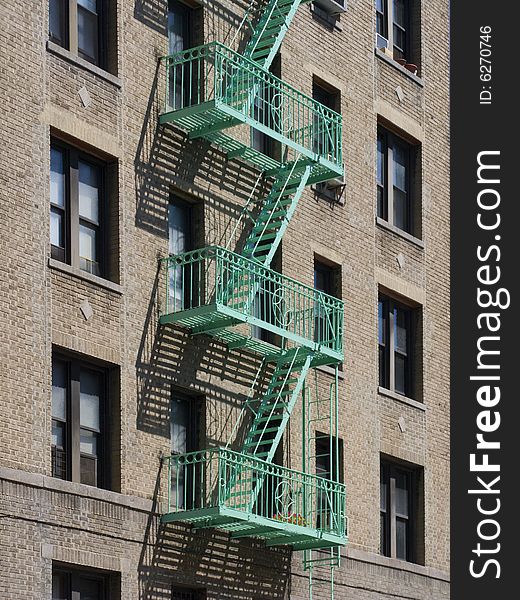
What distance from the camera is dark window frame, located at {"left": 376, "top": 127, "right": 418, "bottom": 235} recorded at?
38.1m

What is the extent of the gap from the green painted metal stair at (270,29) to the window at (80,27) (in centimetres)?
368

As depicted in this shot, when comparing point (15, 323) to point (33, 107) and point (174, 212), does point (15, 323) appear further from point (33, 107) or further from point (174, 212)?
point (174, 212)

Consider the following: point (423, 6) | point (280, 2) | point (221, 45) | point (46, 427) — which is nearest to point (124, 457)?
point (46, 427)

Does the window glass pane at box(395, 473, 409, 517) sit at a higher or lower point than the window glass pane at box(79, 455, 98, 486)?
higher

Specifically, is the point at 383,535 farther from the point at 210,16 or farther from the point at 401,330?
the point at 210,16

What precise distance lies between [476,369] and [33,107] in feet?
37.7

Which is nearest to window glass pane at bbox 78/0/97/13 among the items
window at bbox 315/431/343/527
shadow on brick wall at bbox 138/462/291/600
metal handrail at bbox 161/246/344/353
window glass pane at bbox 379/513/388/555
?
metal handrail at bbox 161/246/344/353

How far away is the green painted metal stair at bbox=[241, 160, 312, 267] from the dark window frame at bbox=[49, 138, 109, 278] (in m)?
3.59

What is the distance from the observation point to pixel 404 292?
37906 mm

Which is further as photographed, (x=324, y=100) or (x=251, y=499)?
(x=324, y=100)

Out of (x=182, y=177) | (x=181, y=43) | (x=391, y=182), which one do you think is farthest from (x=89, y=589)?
(x=391, y=182)

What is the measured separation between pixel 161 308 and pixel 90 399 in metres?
2.36

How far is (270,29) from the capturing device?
111 feet

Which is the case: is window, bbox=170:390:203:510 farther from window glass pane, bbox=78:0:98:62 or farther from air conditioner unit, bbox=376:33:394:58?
air conditioner unit, bbox=376:33:394:58
